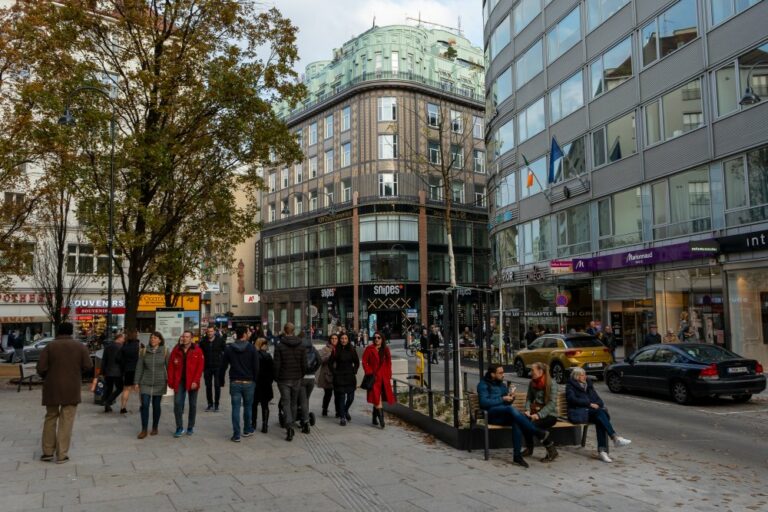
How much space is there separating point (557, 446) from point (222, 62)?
14.6 m

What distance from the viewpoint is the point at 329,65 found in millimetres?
65312

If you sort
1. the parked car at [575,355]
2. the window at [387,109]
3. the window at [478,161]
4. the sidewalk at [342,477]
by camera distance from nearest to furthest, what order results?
1. the sidewalk at [342,477]
2. the parked car at [575,355]
3. the window at [387,109]
4. the window at [478,161]

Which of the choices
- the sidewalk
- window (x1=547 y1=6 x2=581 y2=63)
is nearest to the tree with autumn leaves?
the sidewalk

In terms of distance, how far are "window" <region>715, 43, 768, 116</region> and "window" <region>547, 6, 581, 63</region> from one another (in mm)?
9666

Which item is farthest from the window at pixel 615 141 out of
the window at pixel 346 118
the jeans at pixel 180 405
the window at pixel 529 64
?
the window at pixel 346 118

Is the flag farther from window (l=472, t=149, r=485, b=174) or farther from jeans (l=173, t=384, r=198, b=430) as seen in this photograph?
window (l=472, t=149, r=485, b=174)

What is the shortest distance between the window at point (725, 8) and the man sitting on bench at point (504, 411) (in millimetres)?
17296

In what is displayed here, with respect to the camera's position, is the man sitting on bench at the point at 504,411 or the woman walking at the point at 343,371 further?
the woman walking at the point at 343,371

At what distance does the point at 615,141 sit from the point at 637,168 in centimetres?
199

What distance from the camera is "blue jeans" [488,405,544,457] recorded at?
844 cm

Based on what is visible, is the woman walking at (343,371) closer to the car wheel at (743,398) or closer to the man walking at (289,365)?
the man walking at (289,365)

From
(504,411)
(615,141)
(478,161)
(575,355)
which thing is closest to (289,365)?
(504,411)

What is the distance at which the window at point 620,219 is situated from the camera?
25.0 meters

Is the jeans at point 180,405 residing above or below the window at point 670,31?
below
